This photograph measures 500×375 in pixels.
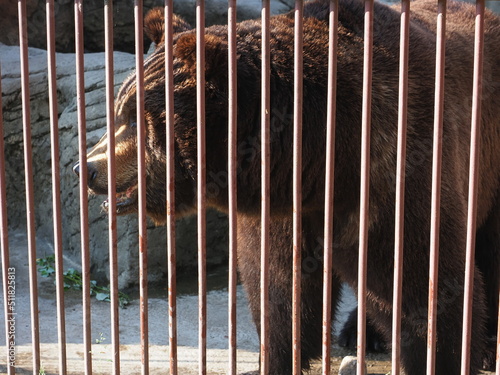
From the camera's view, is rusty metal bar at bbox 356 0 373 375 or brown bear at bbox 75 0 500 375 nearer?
rusty metal bar at bbox 356 0 373 375

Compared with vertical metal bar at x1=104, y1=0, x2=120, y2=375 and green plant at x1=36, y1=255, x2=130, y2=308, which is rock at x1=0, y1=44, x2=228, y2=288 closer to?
green plant at x1=36, y1=255, x2=130, y2=308

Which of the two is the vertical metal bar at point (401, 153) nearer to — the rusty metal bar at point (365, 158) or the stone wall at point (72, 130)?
the rusty metal bar at point (365, 158)

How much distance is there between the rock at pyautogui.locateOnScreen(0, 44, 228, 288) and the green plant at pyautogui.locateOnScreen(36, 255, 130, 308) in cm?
13

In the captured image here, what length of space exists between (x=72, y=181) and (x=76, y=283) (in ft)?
2.91

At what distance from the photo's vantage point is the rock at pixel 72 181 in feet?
20.9

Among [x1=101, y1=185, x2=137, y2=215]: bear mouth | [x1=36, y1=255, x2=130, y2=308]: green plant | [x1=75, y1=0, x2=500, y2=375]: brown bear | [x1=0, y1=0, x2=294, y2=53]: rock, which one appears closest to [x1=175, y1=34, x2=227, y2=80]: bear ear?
[x1=75, y1=0, x2=500, y2=375]: brown bear

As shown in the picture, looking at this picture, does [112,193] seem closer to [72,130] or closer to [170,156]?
[170,156]

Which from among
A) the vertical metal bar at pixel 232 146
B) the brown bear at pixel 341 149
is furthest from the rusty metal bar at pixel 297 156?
the brown bear at pixel 341 149

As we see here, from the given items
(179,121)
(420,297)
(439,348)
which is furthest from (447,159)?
(179,121)

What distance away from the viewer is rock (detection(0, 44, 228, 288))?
6367mm

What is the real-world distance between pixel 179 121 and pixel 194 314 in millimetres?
2691

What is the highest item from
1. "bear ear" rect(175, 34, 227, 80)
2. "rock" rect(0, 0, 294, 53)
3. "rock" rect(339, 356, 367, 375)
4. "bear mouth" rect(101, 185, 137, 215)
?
"rock" rect(0, 0, 294, 53)

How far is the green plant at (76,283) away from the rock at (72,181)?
13cm

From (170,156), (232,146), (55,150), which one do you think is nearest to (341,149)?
(232,146)
